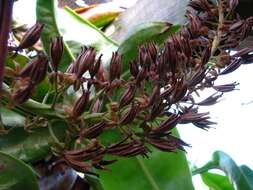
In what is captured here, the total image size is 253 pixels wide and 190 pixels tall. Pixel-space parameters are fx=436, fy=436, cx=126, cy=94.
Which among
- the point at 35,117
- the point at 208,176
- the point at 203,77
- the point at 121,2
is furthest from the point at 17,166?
the point at 208,176

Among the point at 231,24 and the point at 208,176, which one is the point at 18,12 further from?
the point at 208,176

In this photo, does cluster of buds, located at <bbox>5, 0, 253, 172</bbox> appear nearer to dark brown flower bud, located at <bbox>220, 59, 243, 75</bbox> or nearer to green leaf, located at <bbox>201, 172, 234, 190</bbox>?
dark brown flower bud, located at <bbox>220, 59, 243, 75</bbox>

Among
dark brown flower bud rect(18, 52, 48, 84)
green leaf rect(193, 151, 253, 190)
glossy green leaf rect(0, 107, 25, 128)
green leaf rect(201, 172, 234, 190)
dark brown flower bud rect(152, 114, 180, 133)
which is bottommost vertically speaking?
green leaf rect(201, 172, 234, 190)

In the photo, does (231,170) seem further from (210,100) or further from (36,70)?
(36,70)

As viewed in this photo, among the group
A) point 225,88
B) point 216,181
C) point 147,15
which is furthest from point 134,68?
point 216,181

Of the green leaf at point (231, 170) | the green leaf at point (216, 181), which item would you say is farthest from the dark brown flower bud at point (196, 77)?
the green leaf at point (216, 181)

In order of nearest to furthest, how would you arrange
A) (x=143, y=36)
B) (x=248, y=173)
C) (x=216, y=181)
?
(x=143, y=36), (x=248, y=173), (x=216, y=181)

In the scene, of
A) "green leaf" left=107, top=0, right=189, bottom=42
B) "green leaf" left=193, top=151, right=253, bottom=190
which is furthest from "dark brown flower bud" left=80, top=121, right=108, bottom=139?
"green leaf" left=193, top=151, right=253, bottom=190
